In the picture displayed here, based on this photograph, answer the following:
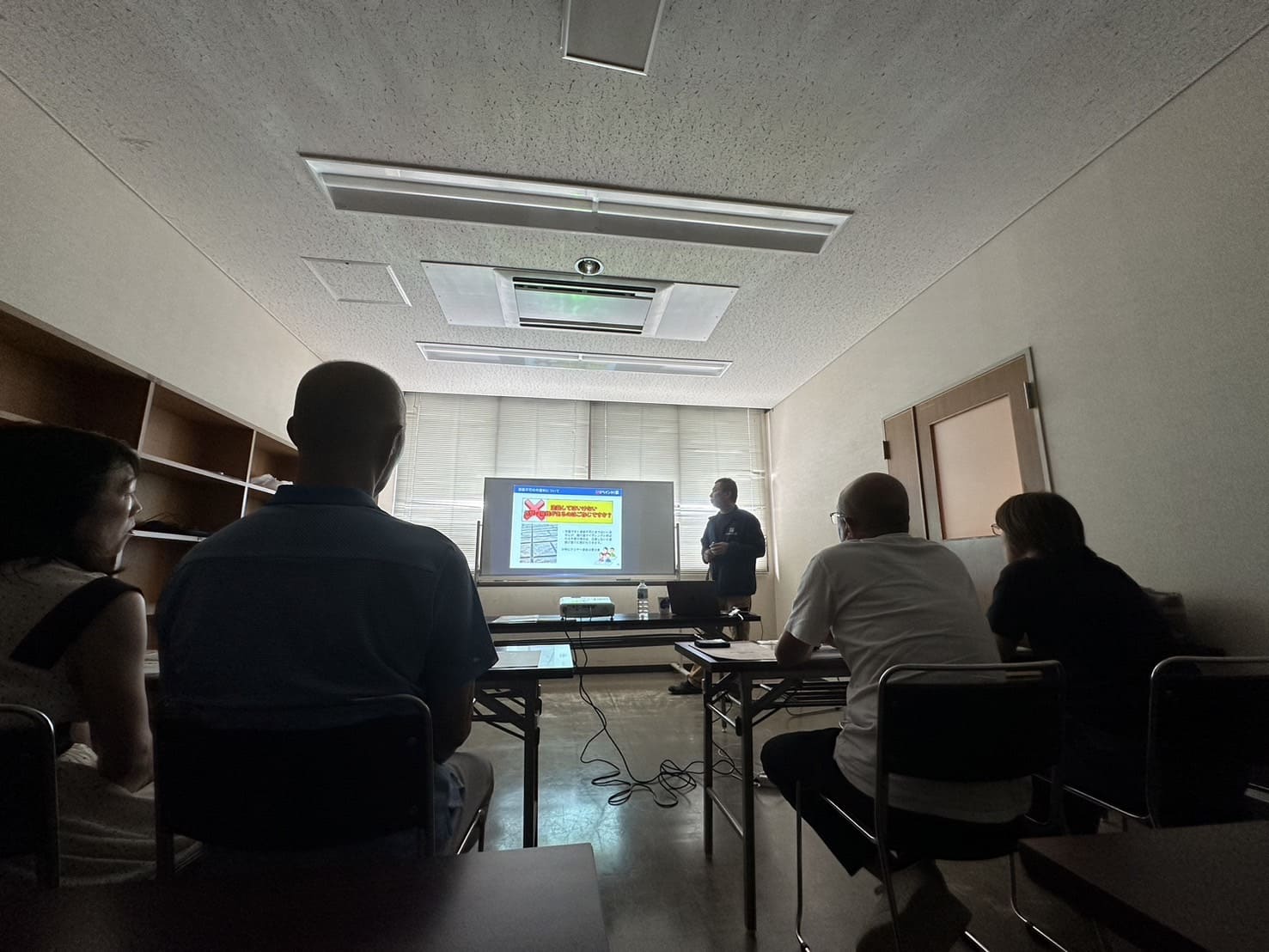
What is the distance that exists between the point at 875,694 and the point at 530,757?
95cm

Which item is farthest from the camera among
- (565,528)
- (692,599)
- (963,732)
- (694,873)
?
(565,528)

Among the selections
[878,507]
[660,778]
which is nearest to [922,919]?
[878,507]

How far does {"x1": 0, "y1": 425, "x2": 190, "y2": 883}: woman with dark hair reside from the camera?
86cm

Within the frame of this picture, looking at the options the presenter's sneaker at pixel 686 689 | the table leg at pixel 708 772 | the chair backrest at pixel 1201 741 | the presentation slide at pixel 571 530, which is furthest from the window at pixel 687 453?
the chair backrest at pixel 1201 741

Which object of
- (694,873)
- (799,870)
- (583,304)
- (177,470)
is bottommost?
(694,873)

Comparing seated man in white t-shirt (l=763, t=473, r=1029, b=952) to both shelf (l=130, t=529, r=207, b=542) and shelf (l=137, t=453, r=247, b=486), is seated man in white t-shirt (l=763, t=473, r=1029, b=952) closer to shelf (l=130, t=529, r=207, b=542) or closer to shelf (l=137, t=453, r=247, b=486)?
shelf (l=130, t=529, r=207, b=542)

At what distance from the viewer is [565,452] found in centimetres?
517

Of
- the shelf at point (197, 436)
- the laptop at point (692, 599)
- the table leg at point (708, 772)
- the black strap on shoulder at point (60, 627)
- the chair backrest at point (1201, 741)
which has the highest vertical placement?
the shelf at point (197, 436)

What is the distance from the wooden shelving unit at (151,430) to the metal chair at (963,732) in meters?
1.80

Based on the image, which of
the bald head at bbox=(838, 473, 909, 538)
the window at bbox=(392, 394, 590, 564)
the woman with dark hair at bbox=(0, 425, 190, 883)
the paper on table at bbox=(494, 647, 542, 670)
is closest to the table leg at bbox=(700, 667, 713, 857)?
the paper on table at bbox=(494, 647, 542, 670)

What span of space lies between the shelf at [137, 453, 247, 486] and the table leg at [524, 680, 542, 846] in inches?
75.0

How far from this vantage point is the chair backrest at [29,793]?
698mm

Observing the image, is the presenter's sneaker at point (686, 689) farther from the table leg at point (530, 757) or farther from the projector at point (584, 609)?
the table leg at point (530, 757)

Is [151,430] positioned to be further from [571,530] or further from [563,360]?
[571,530]
